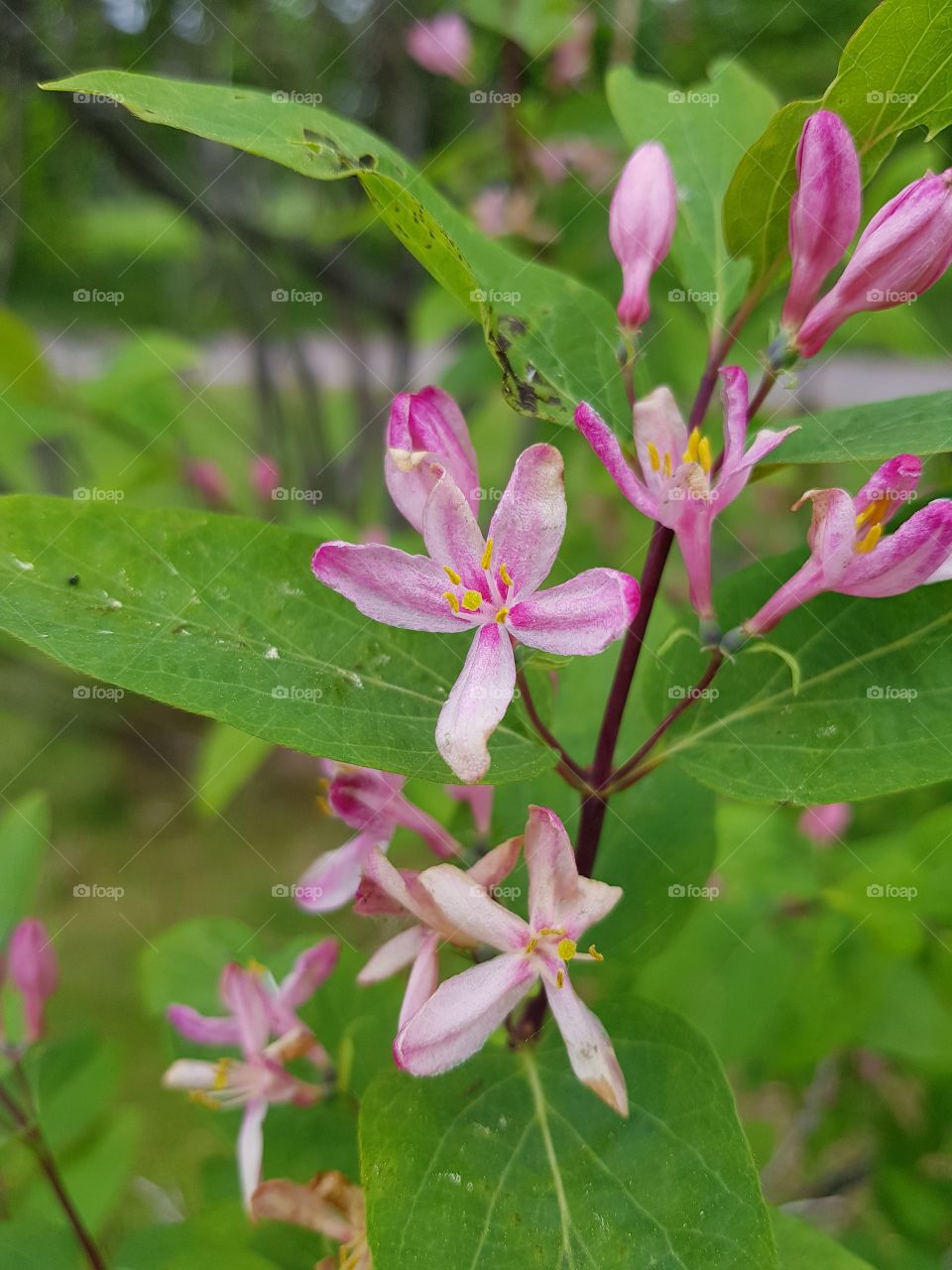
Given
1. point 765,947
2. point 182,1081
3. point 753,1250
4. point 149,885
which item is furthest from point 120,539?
point 149,885

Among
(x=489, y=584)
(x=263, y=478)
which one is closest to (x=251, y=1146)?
(x=489, y=584)

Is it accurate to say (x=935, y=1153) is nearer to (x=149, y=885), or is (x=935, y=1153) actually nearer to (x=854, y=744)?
(x=854, y=744)

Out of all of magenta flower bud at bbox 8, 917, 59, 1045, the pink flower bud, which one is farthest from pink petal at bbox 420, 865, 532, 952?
the pink flower bud

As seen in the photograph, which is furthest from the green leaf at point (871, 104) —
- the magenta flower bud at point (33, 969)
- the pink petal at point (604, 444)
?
the magenta flower bud at point (33, 969)

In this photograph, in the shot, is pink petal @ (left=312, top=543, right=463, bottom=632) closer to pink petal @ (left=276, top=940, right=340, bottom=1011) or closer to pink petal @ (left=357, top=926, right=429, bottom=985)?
pink petal @ (left=357, top=926, right=429, bottom=985)

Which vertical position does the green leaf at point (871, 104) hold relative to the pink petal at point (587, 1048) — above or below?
above

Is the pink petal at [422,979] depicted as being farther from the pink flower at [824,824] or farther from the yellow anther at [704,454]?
the pink flower at [824,824]

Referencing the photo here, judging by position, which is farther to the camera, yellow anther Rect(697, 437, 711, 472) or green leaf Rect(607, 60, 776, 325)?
green leaf Rect(607, 60, 776, 325)
